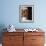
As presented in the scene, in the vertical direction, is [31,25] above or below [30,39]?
above

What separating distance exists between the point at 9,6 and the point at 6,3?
0.44ft

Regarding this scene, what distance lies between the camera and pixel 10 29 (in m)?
3.89

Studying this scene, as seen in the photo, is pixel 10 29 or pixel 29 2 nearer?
pixel 10 29

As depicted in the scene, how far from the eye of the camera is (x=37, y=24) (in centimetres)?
A: 435

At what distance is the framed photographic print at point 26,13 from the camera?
4301 mm

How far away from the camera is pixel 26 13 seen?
14.3 ft

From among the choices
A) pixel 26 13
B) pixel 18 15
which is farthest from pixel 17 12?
pixel 26 13

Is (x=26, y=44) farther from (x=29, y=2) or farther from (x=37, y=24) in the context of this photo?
(x=29, y=2)

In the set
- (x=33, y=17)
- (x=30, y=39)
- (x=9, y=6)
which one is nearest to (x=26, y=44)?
(x=30, y=39)

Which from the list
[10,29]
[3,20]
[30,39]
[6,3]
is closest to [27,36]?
[30,39]

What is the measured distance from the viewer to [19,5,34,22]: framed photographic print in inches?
169

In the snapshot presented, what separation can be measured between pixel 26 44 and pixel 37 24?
2.80 ft

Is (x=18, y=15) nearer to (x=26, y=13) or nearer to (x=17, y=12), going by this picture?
(x=17, y=12)

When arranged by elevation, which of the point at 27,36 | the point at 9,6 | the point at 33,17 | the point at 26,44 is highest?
the point at 9,6
